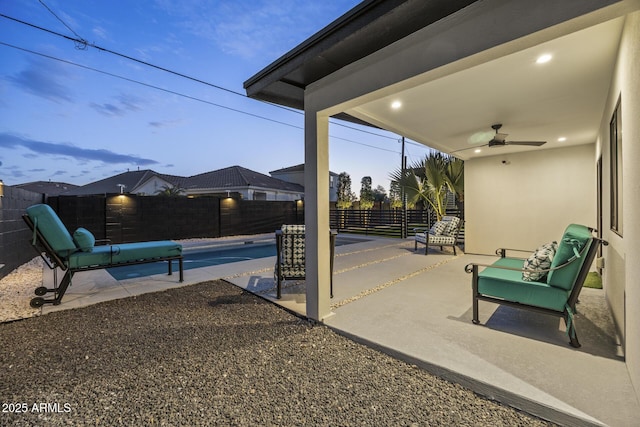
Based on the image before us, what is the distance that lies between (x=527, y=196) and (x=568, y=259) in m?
4.78

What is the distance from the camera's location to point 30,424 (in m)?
1.54

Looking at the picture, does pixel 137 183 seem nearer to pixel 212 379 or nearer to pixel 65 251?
pixel 65 251

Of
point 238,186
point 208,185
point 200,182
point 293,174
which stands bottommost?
point 238,186

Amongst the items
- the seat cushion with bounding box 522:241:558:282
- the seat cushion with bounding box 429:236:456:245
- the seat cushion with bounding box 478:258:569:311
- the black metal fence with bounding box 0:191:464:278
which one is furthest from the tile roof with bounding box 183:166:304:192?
the seat cushion with bounding box 522:241:558:282

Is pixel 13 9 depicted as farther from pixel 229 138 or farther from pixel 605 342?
pixel 229 138

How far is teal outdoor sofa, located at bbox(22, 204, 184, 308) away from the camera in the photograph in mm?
3352

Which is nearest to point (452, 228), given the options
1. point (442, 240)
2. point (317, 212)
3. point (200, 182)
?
point (442, 240)

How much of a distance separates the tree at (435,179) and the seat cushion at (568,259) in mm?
5216

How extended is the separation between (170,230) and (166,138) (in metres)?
15.8

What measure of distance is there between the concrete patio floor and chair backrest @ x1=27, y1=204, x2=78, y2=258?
725 millimetres

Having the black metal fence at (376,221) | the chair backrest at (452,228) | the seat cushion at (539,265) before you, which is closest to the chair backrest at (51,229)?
the seat cushion at (539,265)

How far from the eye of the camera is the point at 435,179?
752 centimetres

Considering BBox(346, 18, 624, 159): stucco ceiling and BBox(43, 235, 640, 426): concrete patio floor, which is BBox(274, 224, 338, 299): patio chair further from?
BBox(346, 18, 624, 159): stucco ceiling

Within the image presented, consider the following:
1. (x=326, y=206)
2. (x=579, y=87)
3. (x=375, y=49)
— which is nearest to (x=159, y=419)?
(x=326, y=206)
